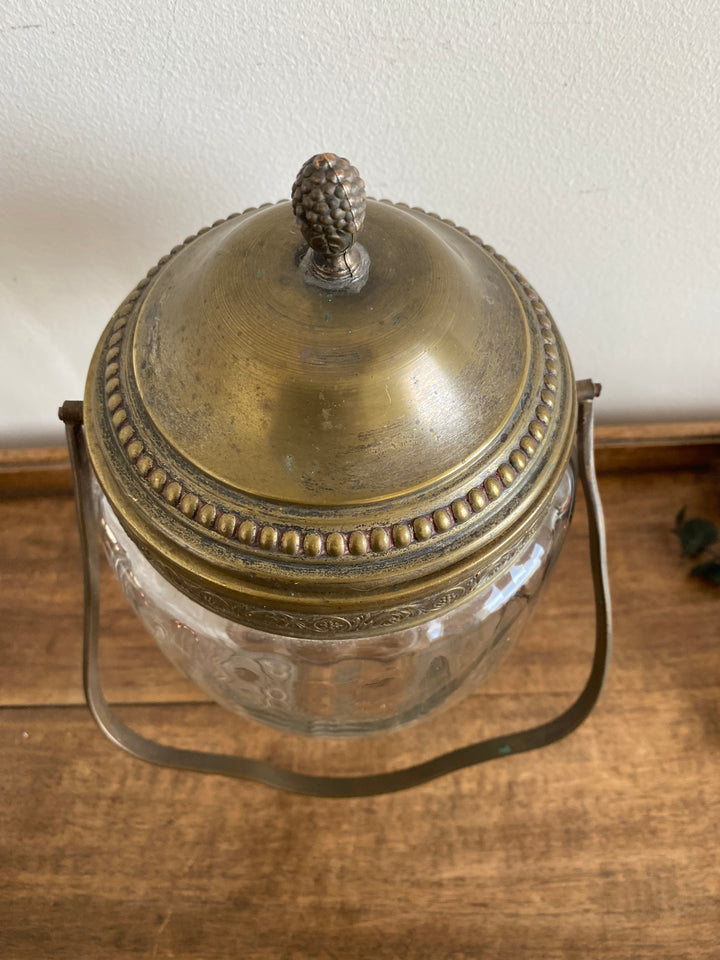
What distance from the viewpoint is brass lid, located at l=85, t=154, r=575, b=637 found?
341mm

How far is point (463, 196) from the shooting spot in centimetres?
54

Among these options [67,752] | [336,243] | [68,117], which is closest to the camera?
[336,243]

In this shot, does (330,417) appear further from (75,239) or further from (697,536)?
(697,536)

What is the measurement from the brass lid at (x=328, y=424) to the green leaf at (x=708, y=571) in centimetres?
36

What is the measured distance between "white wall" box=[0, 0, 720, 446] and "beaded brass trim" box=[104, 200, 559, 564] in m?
0.18

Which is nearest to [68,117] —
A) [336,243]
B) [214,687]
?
[336,243]

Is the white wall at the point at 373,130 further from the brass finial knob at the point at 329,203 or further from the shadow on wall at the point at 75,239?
the brass finial knob at the point at 329,203

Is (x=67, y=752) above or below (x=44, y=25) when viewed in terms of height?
below

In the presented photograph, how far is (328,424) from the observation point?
0.34 metres

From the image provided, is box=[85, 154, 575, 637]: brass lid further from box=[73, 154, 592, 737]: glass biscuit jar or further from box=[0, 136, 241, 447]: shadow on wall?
box=[0, 136, 241, 447]: shadow on wall

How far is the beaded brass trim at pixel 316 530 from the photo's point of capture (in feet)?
1.12

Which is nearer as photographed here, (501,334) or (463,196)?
(501,334)

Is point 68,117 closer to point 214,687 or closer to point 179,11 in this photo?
point 179,11

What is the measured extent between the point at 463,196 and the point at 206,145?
0.18m
